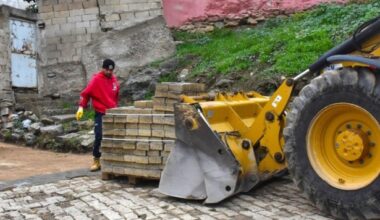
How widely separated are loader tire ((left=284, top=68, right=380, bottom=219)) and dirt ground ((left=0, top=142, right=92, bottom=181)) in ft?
15.0

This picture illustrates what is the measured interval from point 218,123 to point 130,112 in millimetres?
1408

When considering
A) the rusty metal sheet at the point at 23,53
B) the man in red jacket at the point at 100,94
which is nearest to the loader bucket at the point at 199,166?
the man in red jacket at the point at 100,94

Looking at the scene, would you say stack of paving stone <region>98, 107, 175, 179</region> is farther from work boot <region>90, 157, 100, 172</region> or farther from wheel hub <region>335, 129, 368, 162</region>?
wheel hub <region>335, 129, 368, 162</region>

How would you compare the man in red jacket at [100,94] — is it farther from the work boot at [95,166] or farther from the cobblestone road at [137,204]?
the cobblestone road at [137,204]

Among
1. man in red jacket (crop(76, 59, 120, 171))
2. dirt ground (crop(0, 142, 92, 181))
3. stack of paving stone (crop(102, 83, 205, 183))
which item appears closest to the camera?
stack of paving stone (crop(102, 83, 205, 183))

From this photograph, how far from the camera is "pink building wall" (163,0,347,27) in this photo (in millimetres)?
14258

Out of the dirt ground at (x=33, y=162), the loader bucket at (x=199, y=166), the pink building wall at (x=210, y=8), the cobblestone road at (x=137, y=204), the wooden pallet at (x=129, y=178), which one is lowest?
the dirt ground at (x=33, y=162)

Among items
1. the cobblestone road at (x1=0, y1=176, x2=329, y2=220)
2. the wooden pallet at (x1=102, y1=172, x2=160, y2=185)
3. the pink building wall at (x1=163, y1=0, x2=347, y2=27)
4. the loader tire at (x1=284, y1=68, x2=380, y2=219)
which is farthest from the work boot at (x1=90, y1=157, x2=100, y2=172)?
the pink building wall at (x1=163, y1=0, x2=347, y2=27)

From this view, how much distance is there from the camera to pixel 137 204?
4996mm

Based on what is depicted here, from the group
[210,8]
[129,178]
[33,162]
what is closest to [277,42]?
[210,8]

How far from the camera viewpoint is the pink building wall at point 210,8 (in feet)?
46.8

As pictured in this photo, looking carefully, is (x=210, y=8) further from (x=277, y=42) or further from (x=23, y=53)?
(x=23, y=53)

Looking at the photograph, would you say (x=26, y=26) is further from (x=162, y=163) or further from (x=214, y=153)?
(x=214, y=153)

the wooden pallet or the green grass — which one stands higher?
the green grass
